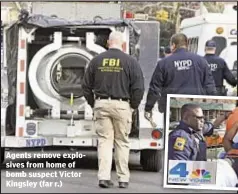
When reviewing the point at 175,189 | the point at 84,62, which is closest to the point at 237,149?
the point at 175,189

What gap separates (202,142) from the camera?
257 inches

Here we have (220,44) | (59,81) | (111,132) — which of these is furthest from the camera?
(220,44)

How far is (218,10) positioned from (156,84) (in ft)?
2.89

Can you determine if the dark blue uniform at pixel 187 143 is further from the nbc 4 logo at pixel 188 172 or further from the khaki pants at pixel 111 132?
the khaki pants at pixel 111 132

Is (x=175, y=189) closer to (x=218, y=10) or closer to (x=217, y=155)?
(x=217, y=155)

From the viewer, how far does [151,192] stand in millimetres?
6613

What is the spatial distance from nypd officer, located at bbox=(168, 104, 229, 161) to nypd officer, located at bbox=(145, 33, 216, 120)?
282mm

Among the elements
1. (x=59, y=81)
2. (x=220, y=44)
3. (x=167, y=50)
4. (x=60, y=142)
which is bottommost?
(x=60, y=142)

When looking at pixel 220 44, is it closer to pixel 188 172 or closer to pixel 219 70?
pixel 219 70

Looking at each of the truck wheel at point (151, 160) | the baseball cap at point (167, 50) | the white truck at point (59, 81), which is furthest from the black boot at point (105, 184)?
the baseball cap at point (167, 50)

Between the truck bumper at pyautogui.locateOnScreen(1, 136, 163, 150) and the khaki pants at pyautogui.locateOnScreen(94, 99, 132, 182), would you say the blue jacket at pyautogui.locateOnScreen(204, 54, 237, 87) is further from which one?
the khaki pants at pyautogui.locateOnScreen(94, 99, 132, 182)

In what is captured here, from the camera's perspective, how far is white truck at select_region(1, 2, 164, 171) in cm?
697

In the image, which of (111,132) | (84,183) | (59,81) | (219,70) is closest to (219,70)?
(219,70)

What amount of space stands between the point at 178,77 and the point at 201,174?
0.84m
